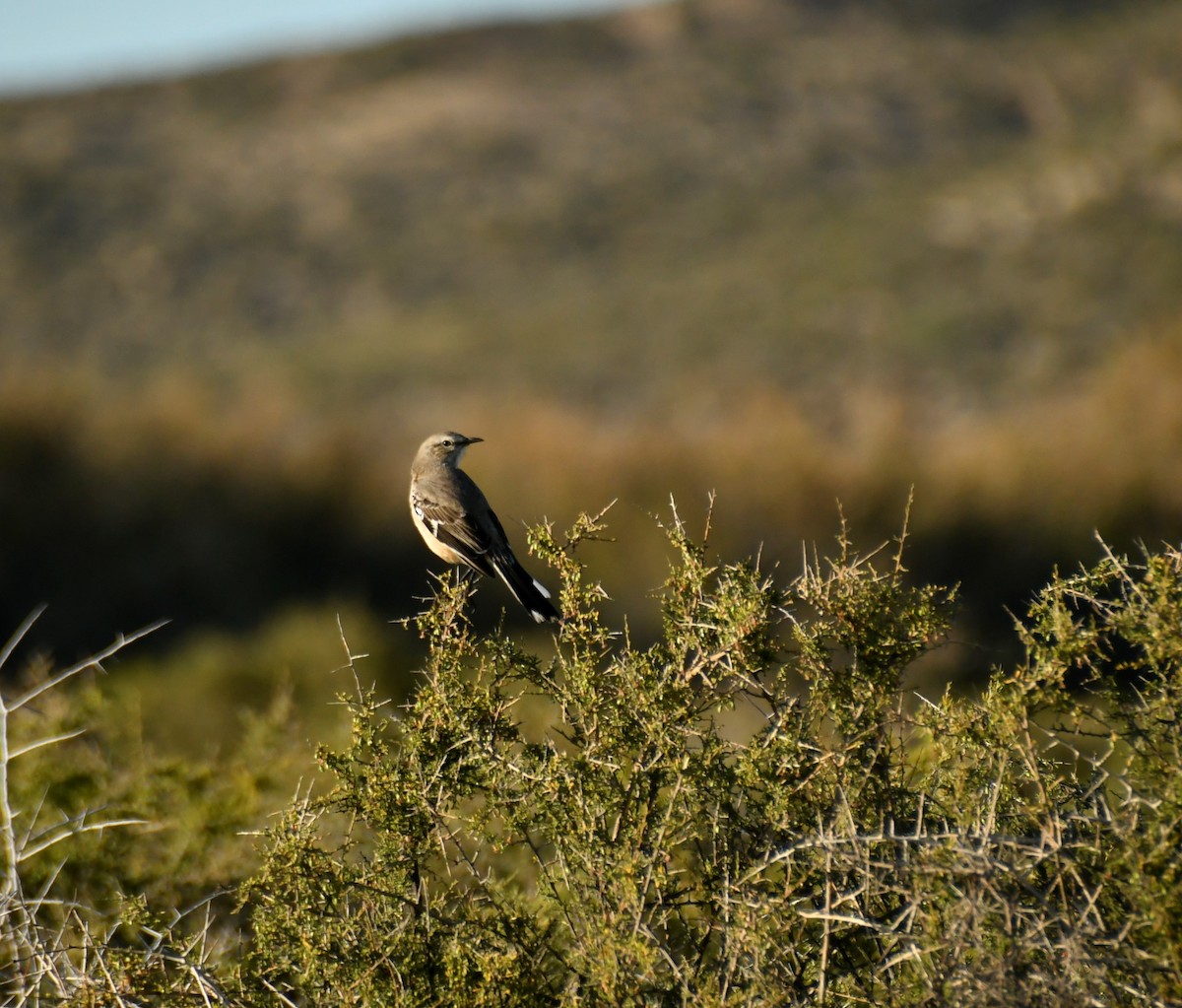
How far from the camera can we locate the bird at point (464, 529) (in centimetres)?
545

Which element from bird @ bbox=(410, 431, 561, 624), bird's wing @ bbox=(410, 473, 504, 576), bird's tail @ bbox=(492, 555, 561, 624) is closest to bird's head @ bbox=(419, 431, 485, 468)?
bird @ bbox=(410, 431, 561, 624)

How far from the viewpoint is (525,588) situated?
17.4 ft

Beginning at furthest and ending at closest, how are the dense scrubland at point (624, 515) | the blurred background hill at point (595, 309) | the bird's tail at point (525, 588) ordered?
the blurred background hill at point (595, 309) < the bird's tail at point (525, 588) < the dense scrubland at point (624, 515)

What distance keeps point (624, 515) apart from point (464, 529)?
37.7ft

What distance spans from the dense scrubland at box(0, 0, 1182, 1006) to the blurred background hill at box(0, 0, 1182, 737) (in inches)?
5.1

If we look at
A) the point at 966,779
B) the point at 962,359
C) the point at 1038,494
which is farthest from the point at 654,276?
the point at 966,779

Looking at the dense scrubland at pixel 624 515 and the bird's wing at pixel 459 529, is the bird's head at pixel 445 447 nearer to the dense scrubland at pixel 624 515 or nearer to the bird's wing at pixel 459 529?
the bird's wing at pixel 459 529

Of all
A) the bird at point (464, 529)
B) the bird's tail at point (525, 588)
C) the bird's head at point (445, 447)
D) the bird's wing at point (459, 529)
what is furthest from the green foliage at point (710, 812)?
the bird's head at point (445, 447)

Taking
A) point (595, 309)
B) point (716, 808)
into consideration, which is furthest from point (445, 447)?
point (595, 309)

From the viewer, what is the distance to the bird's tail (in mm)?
5004

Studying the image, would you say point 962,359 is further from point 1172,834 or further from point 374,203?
point 1172,834

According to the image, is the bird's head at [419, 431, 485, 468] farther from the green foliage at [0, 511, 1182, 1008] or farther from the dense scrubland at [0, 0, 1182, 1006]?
the green foliage at [0, 511, 1182, 1008]

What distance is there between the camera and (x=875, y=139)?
57.1 m

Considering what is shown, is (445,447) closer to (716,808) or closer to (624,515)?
(716,808)
